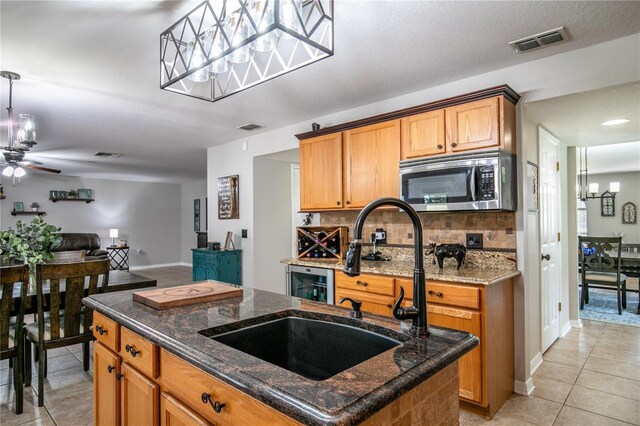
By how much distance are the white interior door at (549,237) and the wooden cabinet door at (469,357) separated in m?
1.35

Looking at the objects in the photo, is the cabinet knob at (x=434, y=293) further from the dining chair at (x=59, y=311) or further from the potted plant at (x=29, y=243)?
the potted plant at (x=29, y=243)

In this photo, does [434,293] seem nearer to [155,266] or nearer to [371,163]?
[371,163]

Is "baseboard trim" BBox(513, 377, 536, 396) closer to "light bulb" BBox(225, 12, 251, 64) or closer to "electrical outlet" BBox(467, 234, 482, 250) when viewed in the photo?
"electrical outlet" BBox(467, 234, 482, 250)

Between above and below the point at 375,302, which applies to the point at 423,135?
above

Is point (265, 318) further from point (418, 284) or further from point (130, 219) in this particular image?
point (130, 219)

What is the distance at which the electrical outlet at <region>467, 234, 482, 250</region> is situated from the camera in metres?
2.95

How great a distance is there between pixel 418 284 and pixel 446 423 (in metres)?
0.40

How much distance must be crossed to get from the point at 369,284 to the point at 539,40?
2.02m

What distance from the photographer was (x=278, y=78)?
9.76 ft

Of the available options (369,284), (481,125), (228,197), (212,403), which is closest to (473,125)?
(481,125)

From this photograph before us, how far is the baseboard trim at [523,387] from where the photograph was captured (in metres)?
2.71

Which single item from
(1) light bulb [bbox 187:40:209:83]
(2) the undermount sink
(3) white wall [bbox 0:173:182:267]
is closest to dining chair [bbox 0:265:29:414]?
(1) light bulb [bbox 187:40:209:83]

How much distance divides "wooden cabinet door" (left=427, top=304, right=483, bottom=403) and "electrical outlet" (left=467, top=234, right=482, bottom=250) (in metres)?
0.79

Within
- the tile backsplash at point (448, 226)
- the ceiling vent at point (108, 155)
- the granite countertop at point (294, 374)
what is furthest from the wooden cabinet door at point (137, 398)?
the ceiling vent at point (108, 155)
